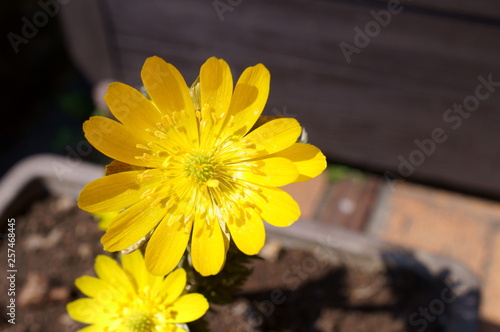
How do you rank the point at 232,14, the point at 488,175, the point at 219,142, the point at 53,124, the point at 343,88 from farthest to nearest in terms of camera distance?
the point at 53,124 → the point at 488,175 → the point at 343,88 → the point at 232,14 → the point at 219,142

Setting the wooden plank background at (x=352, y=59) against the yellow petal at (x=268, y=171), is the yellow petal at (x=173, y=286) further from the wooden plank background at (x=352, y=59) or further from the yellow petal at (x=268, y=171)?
the wooden plank background at (x=352, y=59)

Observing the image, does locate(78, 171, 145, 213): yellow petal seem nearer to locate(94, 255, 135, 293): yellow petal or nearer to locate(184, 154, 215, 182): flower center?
locate(184, 154, 215, 182): flower center

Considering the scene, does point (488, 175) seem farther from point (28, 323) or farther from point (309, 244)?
point (28, 323)

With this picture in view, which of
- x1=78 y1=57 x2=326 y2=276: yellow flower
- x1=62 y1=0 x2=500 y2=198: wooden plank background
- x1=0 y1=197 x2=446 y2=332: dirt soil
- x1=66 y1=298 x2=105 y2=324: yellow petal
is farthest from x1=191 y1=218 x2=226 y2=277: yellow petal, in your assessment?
x1=62 y1=0 x2=500 y2=198: wooden plank background

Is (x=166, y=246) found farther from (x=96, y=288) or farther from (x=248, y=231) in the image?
(x=96, y=288)

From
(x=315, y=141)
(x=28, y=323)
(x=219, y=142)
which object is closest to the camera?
(x=219, y=142)

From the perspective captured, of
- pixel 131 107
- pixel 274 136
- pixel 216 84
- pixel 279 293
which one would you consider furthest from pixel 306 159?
pixel 279 293

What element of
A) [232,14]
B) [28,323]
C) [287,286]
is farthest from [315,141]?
[28,323]
